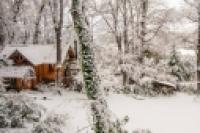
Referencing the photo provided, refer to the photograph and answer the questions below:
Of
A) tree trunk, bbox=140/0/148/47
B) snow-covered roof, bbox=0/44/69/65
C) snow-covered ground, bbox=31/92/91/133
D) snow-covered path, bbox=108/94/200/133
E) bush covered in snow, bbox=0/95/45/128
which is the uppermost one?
tree trunk, bbox=140/0/148/47

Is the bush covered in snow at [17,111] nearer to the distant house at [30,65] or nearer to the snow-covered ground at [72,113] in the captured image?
the snow-covered ground at [72,113]

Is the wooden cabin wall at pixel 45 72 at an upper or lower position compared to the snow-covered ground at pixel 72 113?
upper

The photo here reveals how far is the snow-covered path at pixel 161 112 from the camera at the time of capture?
17609 millimetres

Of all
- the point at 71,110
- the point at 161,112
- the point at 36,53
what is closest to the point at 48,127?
the point at 71,110

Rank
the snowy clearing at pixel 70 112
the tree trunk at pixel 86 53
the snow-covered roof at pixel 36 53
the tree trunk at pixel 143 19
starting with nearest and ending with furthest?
the tree trunk at pixel 86 53
the snowy clearing at pixel 70 112
the tree trunk at pixel 143 19
the snow-covered roof at pixel 36 53

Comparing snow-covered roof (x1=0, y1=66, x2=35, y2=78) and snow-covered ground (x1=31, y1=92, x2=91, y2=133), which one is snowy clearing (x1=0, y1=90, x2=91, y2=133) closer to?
snow-covered ground (x1=31, y1=92, x2=91, y2=133)

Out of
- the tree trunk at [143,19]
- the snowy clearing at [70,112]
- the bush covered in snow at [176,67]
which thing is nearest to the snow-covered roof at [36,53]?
the snowy clearing at [70,112]

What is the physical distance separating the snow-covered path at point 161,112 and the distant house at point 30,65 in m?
8.72

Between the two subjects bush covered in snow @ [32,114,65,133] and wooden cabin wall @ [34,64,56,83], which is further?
wooden cabin wall @ [34,64,56,83]

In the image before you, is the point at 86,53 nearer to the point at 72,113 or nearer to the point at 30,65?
the point at 72,113

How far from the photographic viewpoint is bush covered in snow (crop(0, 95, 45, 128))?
14906 millimetres

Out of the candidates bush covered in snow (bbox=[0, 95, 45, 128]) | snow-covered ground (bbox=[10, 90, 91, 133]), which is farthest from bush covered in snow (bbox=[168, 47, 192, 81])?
bush covered in snow (bbox=[0, 95, 45, 128])

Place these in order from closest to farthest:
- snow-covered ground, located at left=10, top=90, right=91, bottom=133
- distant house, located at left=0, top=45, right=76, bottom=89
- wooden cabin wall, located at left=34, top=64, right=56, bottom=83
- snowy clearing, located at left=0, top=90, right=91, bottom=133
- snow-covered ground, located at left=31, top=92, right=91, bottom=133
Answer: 1. snowy clearing, located at left=0, top=90, right=91, bottom=133
2. snow-covered ground, located at left=10, top=90, right=91, bottom=133
3. snow-covered ground, located at left=31, top=92, right=91, bottom=133
4. distant house, located at left=0, top=45, right=76, bottom=89
5. wooden cabin wall, located at left=34, top=64, right=56, bottom=83

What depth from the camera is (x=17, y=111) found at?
15.6 m
